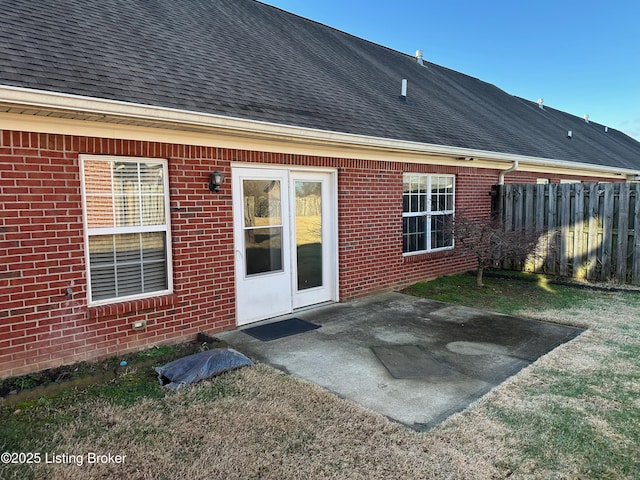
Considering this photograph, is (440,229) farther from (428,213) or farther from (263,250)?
(263,250)

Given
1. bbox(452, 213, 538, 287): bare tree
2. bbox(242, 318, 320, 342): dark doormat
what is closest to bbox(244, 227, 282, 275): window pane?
bbox(242, 318, 320, 342): dark doormat

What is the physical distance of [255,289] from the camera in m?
6.31

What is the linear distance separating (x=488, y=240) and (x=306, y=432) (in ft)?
21.8

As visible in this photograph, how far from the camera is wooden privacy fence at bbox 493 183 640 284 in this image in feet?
28.4

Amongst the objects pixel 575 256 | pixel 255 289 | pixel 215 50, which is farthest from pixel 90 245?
pixel 575 256

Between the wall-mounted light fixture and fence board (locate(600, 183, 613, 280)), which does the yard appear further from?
fence board (locate(600, 183, 613, 280))

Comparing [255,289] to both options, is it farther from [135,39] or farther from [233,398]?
[135,39]

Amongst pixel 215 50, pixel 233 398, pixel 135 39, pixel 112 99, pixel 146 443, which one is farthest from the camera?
pixel 215 50

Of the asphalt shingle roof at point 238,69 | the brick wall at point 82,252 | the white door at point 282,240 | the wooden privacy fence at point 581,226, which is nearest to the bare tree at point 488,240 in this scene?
the wooden privacy fence at point 581,226

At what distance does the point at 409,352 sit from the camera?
199 inches

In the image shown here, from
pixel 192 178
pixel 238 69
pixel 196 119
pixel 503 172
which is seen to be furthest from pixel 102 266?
pixel 503 172

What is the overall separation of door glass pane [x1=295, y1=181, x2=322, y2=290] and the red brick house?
32 millimetres

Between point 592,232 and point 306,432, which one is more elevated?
point 592,232

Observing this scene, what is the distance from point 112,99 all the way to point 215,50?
3230mm
